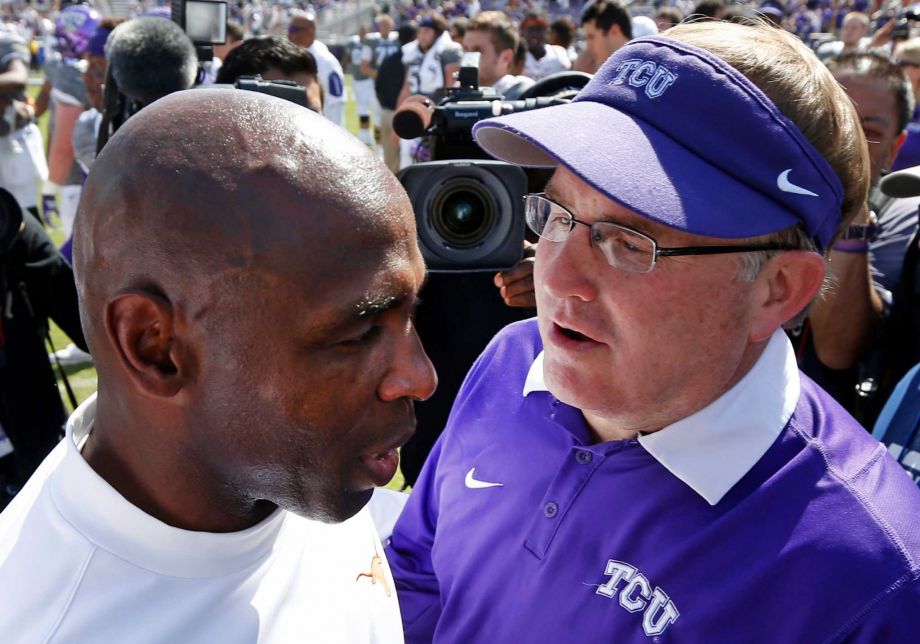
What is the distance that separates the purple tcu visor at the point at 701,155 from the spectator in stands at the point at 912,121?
255 cm

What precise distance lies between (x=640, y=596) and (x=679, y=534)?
0.37ft

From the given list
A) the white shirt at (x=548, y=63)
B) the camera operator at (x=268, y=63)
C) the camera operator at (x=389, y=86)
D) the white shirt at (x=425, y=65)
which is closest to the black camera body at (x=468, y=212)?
the camera operator at (x=268, y=63)

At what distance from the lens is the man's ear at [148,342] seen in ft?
3.54

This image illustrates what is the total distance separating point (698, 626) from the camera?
1.33 metres

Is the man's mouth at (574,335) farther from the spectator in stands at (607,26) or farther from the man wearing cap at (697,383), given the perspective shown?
the spectator in stands at (607,26)

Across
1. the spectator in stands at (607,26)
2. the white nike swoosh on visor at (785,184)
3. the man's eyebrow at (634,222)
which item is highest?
the white nike swoosh on visor at (785,184)

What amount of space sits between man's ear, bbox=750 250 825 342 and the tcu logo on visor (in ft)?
1.08

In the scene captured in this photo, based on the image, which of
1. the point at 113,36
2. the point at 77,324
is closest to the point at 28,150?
the point at 113,36

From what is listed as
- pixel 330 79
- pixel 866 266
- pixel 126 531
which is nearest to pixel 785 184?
pixel 126 531

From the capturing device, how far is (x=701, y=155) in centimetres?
139

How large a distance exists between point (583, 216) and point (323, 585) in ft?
2.35

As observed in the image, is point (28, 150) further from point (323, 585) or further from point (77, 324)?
point (323, 585)

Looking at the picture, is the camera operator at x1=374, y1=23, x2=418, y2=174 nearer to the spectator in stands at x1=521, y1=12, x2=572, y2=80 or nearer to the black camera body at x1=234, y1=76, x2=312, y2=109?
the spectator in stands at x1=521, y1=12, x2=572, y2=80

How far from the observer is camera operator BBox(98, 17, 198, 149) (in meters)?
3.64
